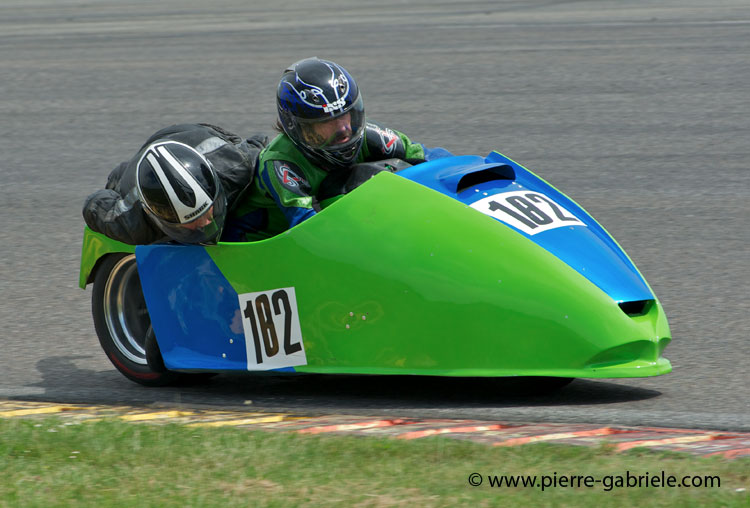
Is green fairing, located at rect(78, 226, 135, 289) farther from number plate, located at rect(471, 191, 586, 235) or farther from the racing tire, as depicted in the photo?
the racing tire

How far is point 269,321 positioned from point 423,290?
2.31 ft

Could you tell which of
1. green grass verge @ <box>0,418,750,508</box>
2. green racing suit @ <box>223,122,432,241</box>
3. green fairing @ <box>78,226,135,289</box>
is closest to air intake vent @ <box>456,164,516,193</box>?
green racing suit @ <box>223,122,432,241</box>

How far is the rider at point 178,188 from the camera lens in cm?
488

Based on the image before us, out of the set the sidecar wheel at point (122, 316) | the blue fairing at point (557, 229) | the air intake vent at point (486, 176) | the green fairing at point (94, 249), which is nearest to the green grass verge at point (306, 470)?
the blue fairing at point (557, 229)

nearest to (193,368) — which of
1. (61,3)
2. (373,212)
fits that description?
(373,212)

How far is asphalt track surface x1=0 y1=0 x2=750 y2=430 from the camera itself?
500 centimetres

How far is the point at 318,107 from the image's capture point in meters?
4.88

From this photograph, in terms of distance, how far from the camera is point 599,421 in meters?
4.35

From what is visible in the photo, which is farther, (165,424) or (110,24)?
(110,24)

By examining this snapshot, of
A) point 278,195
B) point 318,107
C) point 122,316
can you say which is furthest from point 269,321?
point 122,316

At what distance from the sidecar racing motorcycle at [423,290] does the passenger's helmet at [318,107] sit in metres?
0.31

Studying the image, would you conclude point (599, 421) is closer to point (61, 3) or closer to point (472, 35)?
point (472, 35)

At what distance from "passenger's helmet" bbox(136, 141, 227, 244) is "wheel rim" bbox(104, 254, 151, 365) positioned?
0.57m

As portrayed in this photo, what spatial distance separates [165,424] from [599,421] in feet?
5.22
